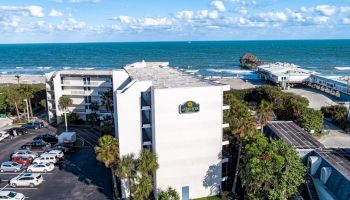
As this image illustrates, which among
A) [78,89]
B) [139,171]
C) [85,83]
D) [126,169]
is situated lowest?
[139,171]

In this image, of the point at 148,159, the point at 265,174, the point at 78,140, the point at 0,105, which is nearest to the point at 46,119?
the point at 0,105

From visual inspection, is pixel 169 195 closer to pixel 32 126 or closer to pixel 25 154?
pixel 25 154

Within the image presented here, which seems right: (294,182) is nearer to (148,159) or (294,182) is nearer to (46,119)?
(148,159)

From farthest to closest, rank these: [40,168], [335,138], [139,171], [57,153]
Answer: [335,138]
[57,153]
[40,168]
[139,171]

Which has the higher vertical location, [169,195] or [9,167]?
[169,195]

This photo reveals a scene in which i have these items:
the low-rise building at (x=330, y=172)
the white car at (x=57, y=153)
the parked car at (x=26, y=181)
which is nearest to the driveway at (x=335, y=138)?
the low-rise building at (x=330, y=172)

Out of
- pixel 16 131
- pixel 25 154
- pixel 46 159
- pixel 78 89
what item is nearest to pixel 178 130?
pixel 46 159

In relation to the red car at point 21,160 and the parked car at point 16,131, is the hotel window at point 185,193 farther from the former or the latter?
the parked car at point 16,131
